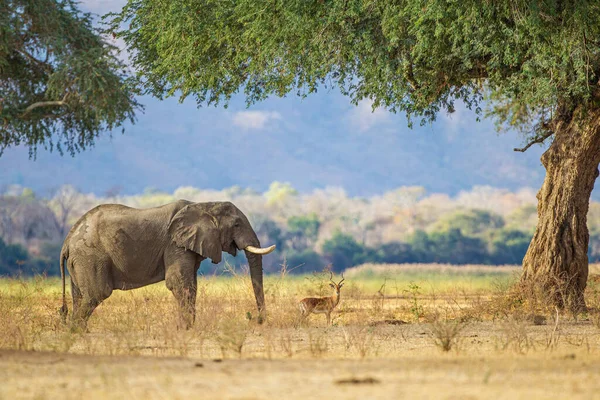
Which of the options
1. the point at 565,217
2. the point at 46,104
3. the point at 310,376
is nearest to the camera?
the point at 310,376

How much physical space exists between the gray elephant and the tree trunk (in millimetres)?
6289

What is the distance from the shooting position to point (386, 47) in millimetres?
17203

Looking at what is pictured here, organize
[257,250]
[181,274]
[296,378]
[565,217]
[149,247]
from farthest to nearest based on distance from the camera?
[565,217] < [149,247] < [257,250] < [181,274] < [296,378]

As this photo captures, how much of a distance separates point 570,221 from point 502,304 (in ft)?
7.42

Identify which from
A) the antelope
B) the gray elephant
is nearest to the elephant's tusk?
the gray elephant

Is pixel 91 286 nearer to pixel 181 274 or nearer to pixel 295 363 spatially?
pixel 181 274

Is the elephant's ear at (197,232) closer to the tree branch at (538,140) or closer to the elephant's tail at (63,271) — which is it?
the elephant's tail at (63,271)

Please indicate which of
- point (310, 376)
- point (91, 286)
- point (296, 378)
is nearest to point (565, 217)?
point (91, 286)

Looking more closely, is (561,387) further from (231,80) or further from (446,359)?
(231,80)

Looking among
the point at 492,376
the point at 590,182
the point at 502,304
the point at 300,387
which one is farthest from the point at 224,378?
the point at 590,182

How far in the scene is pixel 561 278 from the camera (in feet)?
63.2

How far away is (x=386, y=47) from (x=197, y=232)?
4815 mm

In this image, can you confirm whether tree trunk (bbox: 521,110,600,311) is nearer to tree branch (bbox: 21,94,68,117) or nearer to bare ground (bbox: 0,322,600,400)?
bare ground (bbox: 0,322,600,400)

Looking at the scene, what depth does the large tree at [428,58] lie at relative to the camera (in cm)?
1617
